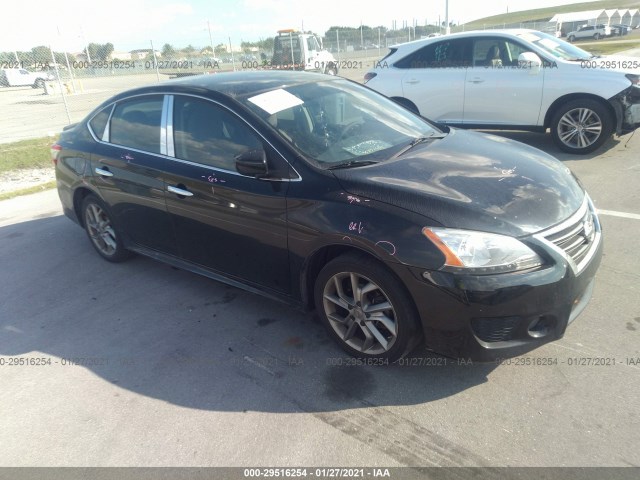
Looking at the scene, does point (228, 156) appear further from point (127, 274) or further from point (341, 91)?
point (127, 274)

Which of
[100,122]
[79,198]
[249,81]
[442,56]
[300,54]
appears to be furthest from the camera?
[300,54]

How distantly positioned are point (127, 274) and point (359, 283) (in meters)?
2.70

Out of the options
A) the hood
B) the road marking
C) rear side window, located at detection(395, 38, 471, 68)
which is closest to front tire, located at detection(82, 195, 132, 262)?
the hood

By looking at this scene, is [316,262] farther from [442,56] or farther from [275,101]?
[442,56]

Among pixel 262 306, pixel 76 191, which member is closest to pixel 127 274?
pixel 76 191

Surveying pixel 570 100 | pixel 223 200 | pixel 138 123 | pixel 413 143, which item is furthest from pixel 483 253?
pixel 570 100

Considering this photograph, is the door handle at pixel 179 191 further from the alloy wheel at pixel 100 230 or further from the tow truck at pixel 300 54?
the tow truck at pixel 300 54

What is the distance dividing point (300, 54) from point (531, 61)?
19863 millimetres

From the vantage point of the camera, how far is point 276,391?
2.87 metres

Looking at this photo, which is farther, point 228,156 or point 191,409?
point 228,156

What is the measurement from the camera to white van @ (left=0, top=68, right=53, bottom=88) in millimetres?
34000

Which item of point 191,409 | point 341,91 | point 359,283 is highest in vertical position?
point 341,91

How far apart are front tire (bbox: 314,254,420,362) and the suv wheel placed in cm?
557

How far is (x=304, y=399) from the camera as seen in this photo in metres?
2.79
